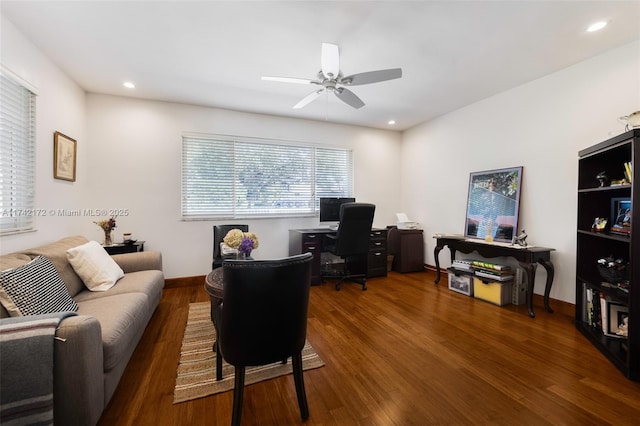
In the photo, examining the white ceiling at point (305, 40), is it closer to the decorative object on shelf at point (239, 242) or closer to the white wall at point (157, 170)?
the white wall at point (157, 170)

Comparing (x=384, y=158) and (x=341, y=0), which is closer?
(x=341, y=0)

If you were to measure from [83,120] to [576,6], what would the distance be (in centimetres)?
526

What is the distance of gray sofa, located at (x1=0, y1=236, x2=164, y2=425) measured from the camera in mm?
1229

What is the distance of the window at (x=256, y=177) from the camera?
→ 401 centimetres

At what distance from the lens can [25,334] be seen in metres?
1.14

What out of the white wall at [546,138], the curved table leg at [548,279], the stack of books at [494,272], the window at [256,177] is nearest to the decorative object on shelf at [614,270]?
the curved table leg at [548,279]

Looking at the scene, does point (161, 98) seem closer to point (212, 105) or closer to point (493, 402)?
point (212, 105)

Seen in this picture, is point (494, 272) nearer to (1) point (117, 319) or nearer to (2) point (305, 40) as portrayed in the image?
(2) point (305, 40)

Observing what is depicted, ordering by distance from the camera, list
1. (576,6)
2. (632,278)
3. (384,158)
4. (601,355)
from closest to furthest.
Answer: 1. (632,278)
2. (576,6)
3. (601,355)
4. (384,158)

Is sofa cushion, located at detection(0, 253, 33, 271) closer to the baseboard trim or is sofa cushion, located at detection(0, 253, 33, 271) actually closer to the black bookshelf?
the baseboard trim

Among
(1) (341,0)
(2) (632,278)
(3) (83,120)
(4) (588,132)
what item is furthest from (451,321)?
(3) (83,120)

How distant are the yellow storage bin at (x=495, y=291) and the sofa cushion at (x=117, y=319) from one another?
371 centimetres

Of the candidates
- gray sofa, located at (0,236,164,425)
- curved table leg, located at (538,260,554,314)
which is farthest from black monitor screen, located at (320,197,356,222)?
curved table leg, located at (538,260,554,314)

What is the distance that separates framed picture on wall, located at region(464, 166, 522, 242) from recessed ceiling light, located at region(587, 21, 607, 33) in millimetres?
1492
